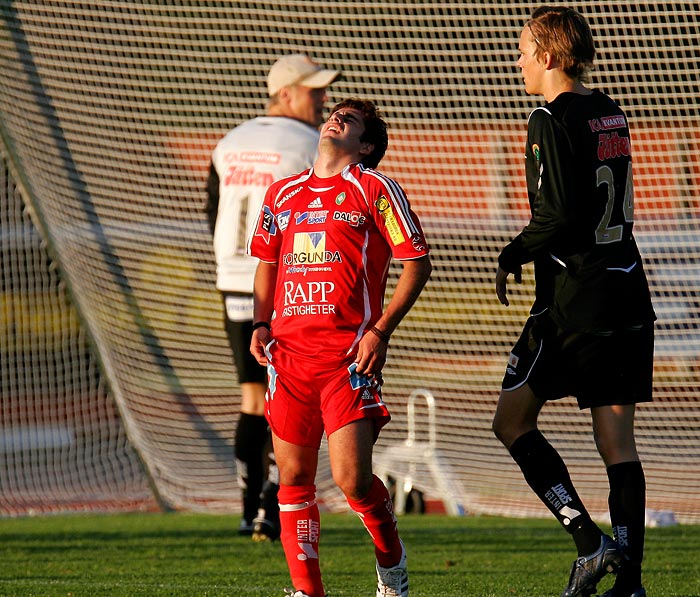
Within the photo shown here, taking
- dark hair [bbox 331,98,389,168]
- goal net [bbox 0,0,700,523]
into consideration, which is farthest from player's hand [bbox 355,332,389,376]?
goal net [bbox 0,0,700,523]

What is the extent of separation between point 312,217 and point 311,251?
4.1 inches

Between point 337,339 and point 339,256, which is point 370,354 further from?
point 339,256

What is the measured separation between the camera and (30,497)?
8.16 meters

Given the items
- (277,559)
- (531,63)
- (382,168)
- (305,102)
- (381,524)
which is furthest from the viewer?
(382,168)

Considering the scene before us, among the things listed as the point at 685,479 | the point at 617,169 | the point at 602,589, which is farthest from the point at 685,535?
the point at 617,169

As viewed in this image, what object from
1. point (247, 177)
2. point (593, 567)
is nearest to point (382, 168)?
point (247, 177)

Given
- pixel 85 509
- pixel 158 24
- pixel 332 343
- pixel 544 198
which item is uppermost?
pixel 158 24

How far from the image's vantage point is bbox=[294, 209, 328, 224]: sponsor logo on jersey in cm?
346

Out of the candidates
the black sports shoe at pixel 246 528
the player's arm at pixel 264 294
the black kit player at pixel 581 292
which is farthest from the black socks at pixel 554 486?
the black sports shoe at pixel 246 528

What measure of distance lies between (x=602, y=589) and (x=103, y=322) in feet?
14.7

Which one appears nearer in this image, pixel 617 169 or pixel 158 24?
pixel 617 169

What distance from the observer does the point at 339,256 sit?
343 cm

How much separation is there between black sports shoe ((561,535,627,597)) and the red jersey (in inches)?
34.7

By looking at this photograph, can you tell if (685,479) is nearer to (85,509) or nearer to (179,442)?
(179,442)
